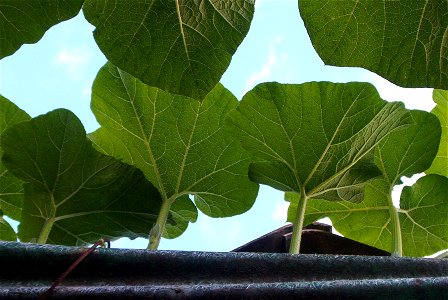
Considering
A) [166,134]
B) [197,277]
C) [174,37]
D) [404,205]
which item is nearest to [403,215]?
[404,205]

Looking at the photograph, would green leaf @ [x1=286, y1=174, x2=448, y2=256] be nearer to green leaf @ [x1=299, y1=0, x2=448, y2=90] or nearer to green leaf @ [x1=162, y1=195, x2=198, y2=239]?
green leaf @ [x1=162, y1=195, x2=198, y2=239]

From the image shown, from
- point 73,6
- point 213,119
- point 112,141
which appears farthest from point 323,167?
point 73,6

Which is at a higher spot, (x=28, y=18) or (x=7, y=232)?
(x=28, y=18)

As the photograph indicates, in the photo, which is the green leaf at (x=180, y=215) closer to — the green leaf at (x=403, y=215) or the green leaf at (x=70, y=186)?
the green leaf at (x=70, y=186)

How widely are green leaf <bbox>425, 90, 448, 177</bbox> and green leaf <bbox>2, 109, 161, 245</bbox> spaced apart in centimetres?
67

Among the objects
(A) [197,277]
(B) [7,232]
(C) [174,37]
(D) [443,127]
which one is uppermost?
(D) [443,127]

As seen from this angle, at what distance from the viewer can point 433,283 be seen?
2.04 feet

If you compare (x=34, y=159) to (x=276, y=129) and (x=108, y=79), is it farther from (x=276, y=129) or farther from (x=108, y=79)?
(x=276, y=129)

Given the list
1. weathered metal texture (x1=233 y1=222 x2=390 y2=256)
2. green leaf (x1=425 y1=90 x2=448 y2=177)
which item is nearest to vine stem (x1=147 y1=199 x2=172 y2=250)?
weathered metal texture (x1=233 y1=222 x2=390 y2=256)

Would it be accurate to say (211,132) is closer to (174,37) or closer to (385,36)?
(174,37)

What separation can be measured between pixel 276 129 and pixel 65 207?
42cm

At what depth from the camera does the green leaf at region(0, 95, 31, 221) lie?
1.22 metres

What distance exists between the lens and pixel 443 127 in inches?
54.7

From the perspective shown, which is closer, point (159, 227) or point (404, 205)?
point (159, 227)
